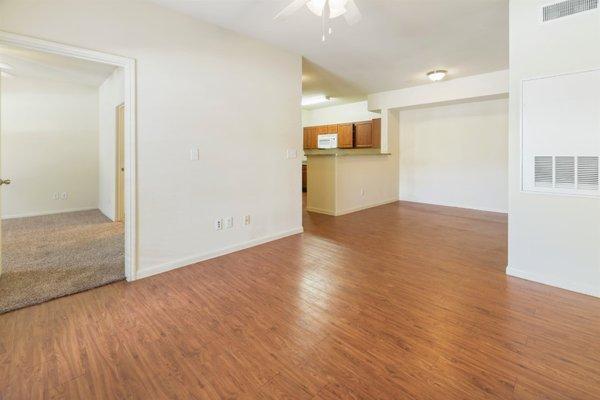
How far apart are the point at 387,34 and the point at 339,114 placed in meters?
5.11

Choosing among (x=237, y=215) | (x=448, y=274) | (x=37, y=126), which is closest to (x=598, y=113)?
(x=448, y=274)

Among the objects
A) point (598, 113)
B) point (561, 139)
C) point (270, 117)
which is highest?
point (270, 117)

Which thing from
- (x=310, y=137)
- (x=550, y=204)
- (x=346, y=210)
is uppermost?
(x=310, y=137)

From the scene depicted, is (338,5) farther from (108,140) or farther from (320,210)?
(108,140)

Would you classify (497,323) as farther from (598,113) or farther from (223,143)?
(223,143)

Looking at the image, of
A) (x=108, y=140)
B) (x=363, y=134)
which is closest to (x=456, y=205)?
(x=363, y=134)

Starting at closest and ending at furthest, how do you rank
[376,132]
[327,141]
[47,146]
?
[47,146] < [376,132] < [327,141]

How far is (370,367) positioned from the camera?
1.61m

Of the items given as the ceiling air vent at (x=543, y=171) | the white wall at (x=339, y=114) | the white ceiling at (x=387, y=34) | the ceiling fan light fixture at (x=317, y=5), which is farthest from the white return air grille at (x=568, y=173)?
the white wall at (x=339, y=114)

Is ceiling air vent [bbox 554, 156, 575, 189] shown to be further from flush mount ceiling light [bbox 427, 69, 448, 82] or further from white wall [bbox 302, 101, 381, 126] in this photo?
white wall [bbox 302, 101, 381, 126]

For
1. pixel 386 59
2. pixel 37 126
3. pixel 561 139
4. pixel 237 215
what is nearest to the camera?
pixel 561 139

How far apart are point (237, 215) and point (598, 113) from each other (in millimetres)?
3490

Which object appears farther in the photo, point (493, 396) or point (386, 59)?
point (386, 59)

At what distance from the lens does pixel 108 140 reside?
527 cm
